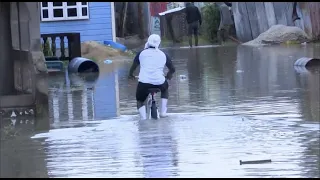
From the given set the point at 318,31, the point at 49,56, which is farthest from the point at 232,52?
the point at 49,56

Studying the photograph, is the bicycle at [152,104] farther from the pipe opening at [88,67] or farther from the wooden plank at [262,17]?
the wooden plank at [262,17]

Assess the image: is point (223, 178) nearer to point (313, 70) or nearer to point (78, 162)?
point (78, 162)

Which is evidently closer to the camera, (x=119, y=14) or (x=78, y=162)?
(x=78, y=162)

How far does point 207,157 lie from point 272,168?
103cm

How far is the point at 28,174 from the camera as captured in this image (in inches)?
366

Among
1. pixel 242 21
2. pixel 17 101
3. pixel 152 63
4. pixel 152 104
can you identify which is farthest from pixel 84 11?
pixel 152 104

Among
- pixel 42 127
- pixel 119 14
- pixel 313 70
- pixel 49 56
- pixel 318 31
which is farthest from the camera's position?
pixel 119 14

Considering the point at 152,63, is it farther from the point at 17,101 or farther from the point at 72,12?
the point at 72,12

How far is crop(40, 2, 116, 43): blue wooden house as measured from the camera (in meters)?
32.1

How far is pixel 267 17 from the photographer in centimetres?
3581

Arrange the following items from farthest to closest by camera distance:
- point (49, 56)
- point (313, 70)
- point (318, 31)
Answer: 1. point (318, 31)
2. point (49, 56)
3. point (313, 70)

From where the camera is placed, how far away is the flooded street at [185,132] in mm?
9320

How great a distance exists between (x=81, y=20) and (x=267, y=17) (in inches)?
333

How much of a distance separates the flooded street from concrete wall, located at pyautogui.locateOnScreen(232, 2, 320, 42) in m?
12.8
